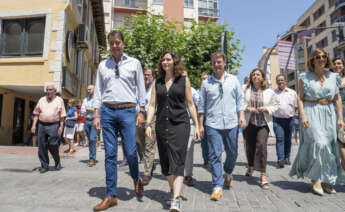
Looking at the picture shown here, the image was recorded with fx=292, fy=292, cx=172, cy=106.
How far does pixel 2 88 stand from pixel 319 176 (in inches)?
588

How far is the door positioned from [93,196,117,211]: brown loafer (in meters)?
14.4

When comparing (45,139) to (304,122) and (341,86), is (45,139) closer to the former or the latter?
(304,122)

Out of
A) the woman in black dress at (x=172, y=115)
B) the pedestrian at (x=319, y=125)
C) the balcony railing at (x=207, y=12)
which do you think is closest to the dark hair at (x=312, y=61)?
the pedestrian at (x=319, y=125)

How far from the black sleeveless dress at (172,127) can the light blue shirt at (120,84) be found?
1.42 feet

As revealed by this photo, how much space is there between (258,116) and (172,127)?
2.13m

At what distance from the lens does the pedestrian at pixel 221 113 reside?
4.30 m

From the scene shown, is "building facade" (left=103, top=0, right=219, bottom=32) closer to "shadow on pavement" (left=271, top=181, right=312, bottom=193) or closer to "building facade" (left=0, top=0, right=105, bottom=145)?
"building facade" (left=0, top=0, right=105, bottom=145)

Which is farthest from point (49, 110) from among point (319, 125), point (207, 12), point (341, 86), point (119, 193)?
point (207, 12)

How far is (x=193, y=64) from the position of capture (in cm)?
1867

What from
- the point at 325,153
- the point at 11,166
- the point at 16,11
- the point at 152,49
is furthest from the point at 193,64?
the point at 325,153

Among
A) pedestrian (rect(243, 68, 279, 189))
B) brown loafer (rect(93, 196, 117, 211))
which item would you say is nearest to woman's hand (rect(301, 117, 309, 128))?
pedestrian (rect(243, 68, 279, 189))

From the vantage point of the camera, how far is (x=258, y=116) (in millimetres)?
5113

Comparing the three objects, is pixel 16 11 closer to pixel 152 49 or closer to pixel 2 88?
pixel 2 88

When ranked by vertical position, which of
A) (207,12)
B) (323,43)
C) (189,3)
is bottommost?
(323,43)
